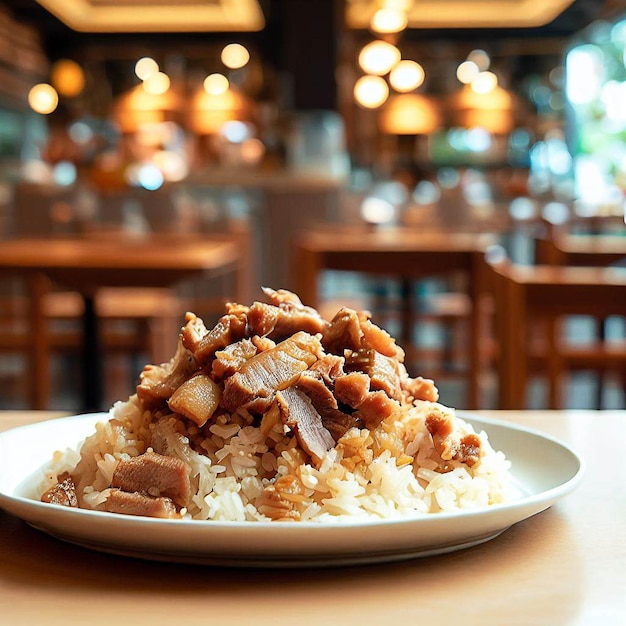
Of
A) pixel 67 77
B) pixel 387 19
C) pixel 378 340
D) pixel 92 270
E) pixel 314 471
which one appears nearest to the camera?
pixel 314 471

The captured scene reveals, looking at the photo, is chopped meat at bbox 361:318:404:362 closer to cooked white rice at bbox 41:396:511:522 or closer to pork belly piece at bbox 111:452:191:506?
cooked white rice at bbox 41:396:511:522

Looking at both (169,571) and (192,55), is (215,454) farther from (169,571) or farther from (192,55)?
(192,55)

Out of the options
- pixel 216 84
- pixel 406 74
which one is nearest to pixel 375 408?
pixel 406 74

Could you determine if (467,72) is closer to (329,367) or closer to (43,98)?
(43,98)

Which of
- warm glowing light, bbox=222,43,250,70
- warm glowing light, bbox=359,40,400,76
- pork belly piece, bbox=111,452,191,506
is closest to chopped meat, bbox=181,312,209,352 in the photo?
pork belly piece, bbox=111,452,191,506

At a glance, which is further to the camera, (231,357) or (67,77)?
(67,77)

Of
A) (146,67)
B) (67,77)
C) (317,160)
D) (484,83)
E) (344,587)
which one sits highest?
(146,67)

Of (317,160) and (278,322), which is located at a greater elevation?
(317,160)

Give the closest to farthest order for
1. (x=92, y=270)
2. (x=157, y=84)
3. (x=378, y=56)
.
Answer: (x=92, y=270) < (x=378, y=56) < (x=157, y=84)
